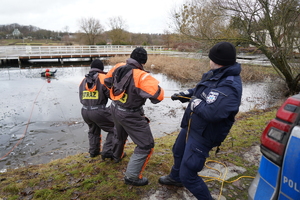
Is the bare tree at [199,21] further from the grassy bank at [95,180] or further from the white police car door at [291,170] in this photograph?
the white police car door at [291,170]

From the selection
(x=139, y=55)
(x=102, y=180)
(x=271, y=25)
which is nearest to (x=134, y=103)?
(x=139, y=55)

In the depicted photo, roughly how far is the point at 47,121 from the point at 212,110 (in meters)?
7.71

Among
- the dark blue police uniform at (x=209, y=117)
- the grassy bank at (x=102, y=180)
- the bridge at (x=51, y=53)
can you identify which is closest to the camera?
the dark blue police uniform at (x=209, y=117)

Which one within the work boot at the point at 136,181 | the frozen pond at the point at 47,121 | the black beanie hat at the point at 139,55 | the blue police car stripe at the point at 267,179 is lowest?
the frozen pond at the point at 47,121

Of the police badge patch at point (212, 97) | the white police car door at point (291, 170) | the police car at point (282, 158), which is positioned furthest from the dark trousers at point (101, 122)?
the white police car door at point (291, 170)

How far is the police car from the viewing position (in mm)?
1408

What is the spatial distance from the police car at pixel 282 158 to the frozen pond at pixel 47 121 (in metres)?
2.20

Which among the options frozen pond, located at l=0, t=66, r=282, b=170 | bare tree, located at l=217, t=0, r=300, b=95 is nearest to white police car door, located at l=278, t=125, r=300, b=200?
frozen pond, located at l=0, t=66, r=282, b=170

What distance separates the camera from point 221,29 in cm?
1066

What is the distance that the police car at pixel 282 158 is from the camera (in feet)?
4.62

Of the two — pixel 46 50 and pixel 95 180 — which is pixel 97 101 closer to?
pixel 95 180

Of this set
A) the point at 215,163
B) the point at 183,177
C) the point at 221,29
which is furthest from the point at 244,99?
the point at 183,177

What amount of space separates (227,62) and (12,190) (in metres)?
3.73

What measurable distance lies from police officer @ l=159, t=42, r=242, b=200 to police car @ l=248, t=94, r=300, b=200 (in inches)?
23.1
